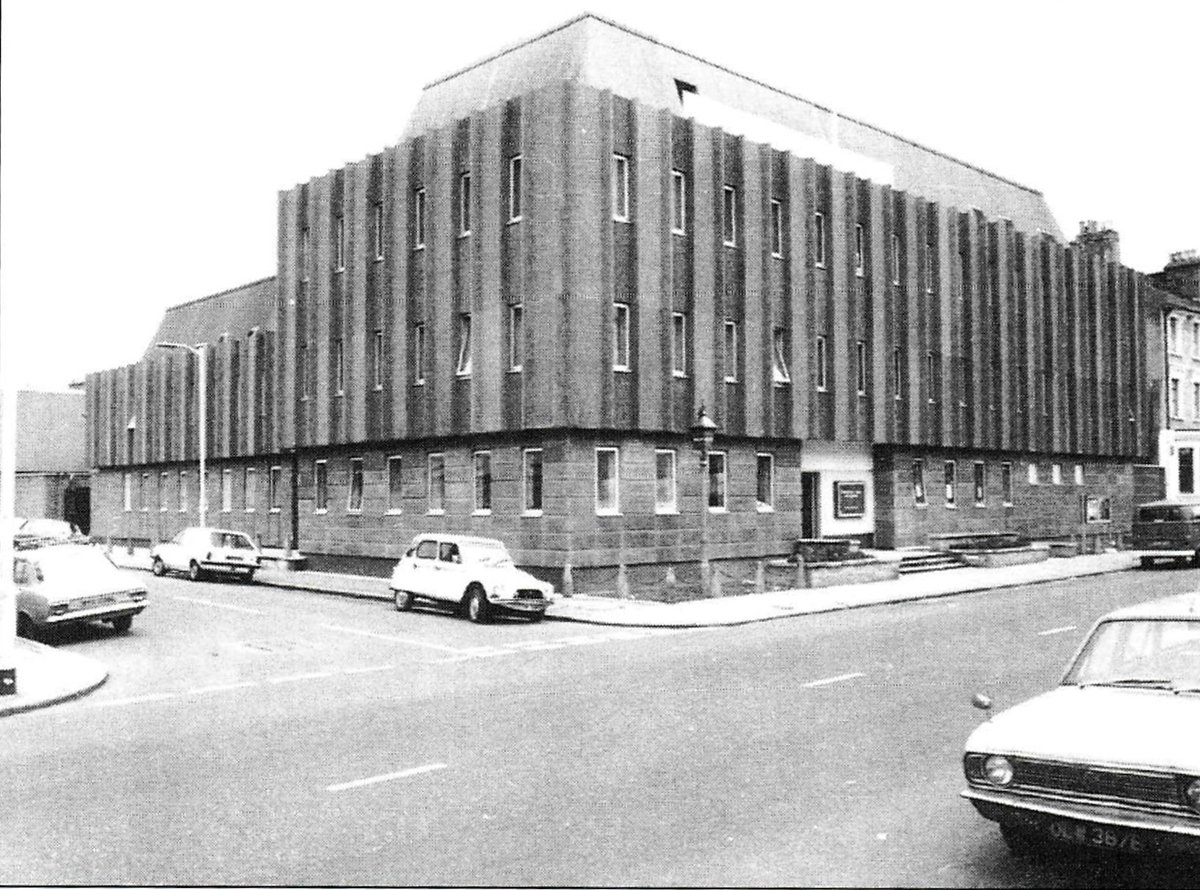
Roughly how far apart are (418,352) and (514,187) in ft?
19.0

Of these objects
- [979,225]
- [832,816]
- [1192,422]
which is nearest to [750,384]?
[979,225]

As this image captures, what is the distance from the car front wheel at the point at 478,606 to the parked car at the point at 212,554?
12.9m

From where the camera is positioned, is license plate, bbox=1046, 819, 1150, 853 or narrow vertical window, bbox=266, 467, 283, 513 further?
narrow vertical window, bbox=266, 467, 283, 513

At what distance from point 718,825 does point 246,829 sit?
3.21 metres

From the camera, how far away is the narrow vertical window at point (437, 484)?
3114cm

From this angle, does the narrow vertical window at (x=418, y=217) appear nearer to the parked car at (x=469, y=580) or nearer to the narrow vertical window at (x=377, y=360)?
the narrow vertical window at (x=377, y=360)

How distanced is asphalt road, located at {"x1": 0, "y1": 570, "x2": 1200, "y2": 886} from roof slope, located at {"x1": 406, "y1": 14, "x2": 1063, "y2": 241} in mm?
17045

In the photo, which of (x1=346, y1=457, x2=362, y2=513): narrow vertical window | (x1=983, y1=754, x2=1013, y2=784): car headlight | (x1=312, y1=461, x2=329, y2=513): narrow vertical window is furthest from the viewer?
(x1=312, y1=461, x2=329, y2=513): narrow vertical window

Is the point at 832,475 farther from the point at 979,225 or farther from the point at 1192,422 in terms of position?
the point at 1192,422

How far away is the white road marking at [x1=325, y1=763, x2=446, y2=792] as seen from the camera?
888 cm

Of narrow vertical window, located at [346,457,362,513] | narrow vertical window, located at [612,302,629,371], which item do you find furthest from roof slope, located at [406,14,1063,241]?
narrow vertical window, located at [346,457,362,513]

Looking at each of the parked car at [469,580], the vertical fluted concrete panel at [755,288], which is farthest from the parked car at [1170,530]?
the parked car at [469,580]

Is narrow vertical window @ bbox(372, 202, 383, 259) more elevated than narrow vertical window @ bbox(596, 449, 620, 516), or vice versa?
narrow vertical window @ bbox(372, 202, 383, 259)

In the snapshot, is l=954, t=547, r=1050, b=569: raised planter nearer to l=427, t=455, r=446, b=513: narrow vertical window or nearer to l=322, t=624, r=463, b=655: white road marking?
l=427, t=455, r=446, b=513: narrow vertical window
